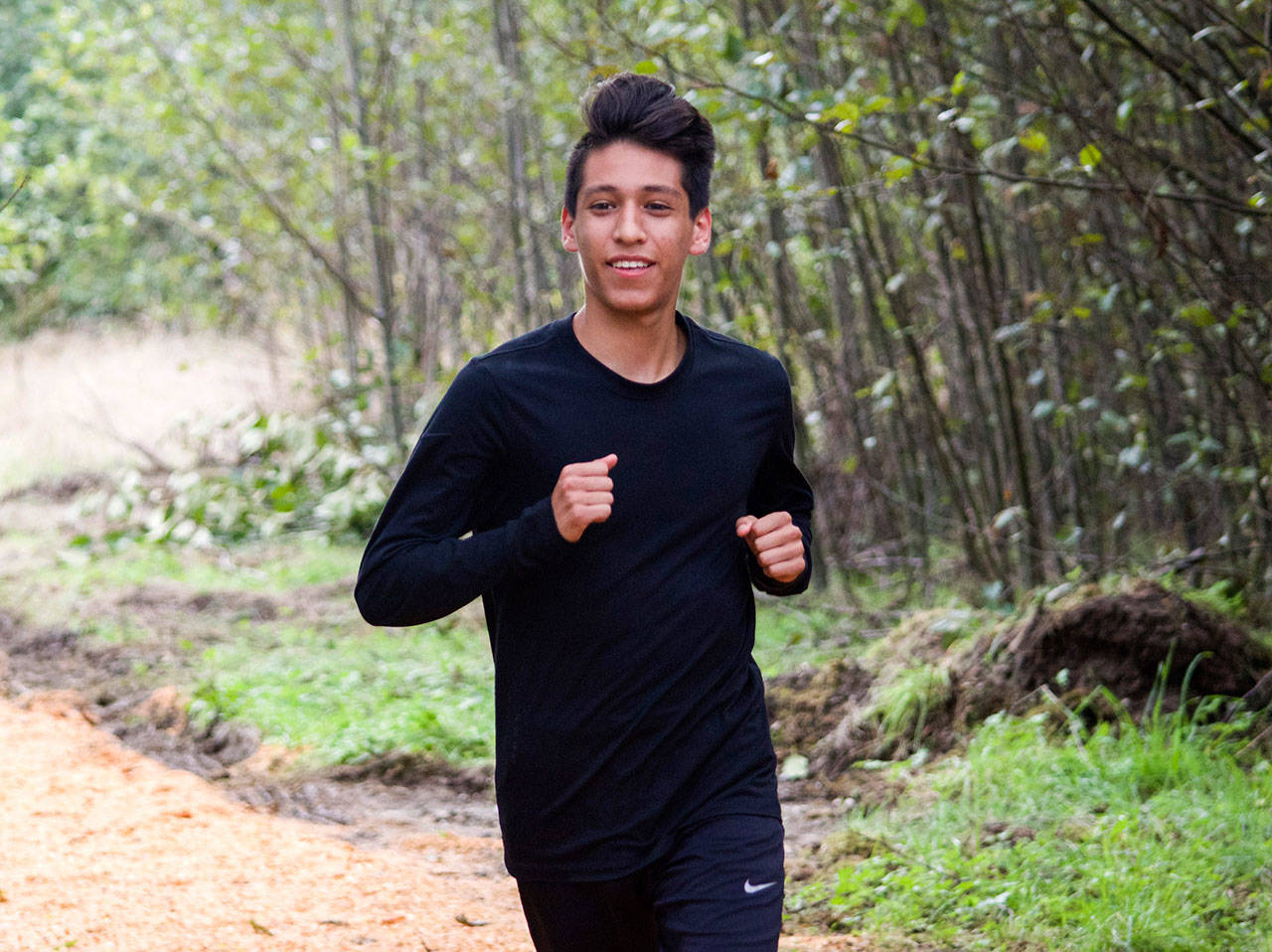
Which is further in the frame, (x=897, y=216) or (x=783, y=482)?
(x=897, y=216)

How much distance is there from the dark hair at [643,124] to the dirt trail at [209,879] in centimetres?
240

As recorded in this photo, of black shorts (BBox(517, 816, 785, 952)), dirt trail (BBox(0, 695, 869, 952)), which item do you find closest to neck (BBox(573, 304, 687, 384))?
black shorts (BBox(517, 816, 785, 952))

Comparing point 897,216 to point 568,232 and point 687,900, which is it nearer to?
point 568,232

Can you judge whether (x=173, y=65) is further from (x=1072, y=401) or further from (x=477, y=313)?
(x=1072, y=401)

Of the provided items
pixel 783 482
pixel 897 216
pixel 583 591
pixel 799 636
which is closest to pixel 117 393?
pixel 897 216

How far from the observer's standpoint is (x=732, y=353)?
8.34 feet

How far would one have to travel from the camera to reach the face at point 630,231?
237 centimetres

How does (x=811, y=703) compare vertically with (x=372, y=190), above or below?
below

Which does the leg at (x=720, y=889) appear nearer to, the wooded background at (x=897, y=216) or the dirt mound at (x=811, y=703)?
the wooded background at (x=897, y=216)

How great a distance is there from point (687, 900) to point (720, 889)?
6cm

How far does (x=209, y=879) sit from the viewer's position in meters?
4.63

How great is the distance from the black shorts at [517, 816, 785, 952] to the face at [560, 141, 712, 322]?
91 centimetres

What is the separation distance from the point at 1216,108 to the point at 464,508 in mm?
3539

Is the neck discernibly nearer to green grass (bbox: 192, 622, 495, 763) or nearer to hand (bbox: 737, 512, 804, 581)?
hand (bbox: 737, 512, 804, 581)
